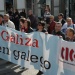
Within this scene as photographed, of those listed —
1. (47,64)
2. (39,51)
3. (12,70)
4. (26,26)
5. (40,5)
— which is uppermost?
(40,5)

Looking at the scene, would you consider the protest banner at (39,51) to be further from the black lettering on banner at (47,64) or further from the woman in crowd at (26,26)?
the woman in crowd at (26,26)

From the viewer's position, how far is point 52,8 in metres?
20.3

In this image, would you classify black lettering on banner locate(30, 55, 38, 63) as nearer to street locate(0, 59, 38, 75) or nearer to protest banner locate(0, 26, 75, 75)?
protest banner locate(0, 26, 75, 75)

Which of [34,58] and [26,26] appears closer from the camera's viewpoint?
[34,58]

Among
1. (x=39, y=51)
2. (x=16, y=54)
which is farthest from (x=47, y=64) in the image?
(x=16, y=54)

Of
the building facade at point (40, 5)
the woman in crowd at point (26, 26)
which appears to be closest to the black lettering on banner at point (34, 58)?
the woman in crowd at point (26, 26)

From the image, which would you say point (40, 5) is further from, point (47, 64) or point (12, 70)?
point (47, 64)

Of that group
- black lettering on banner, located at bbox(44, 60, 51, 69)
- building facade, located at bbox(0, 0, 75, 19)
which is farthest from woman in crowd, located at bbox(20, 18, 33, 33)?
building facade, located at bbox(0, 0, 75, 19)

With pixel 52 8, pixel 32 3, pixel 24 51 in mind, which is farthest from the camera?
pixel 52 8

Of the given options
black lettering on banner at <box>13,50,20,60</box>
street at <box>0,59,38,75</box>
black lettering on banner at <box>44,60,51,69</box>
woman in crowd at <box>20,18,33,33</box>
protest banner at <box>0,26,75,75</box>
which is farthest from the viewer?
woman in crowd at <box>20,18,33,33</box>

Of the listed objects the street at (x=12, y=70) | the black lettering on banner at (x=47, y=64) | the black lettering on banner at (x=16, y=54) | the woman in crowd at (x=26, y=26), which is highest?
the woman in crowd at (x=26, y=26)

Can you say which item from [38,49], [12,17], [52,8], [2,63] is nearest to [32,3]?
[52,8]

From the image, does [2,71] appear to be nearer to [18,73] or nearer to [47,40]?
[18,73]

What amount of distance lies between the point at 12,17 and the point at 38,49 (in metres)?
6.17
